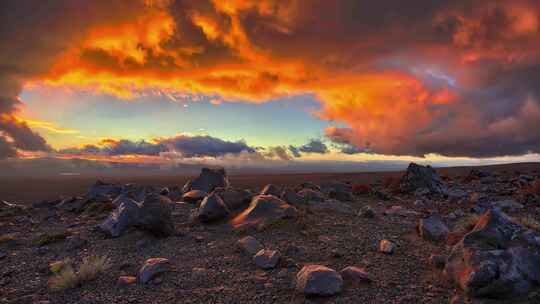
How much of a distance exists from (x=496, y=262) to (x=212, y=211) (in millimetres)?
8804

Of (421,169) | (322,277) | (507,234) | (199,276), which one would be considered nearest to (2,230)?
(199,276)

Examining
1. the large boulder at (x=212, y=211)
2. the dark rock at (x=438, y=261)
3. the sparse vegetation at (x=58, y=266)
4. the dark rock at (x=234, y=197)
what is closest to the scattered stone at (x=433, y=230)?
the dark rock at (x=438, y=261)

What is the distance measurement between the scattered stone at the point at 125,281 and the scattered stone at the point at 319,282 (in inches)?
158

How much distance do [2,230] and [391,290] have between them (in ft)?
54.7

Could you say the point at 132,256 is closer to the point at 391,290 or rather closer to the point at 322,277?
the point at 322,277

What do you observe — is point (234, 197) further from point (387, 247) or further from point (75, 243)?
point (387, 247)

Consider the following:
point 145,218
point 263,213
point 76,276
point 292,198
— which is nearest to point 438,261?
point 263,213

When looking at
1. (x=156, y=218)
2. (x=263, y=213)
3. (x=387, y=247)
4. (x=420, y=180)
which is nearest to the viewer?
(x=387, y=247)

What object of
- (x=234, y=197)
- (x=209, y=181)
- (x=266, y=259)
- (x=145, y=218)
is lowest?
(x=266, y=259)

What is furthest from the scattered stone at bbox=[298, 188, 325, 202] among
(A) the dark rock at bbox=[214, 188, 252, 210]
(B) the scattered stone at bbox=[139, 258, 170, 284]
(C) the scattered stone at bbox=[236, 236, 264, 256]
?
(B) the scattered stone at bbox=[139, 258, 170, 284]

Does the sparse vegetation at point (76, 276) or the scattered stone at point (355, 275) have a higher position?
the scattered stone at point (355, 275)

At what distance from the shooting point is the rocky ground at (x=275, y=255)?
5.93m

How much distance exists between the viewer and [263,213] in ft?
35.8

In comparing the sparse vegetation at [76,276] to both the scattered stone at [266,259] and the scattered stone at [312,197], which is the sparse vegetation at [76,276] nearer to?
the scattered stone at [266,259]
